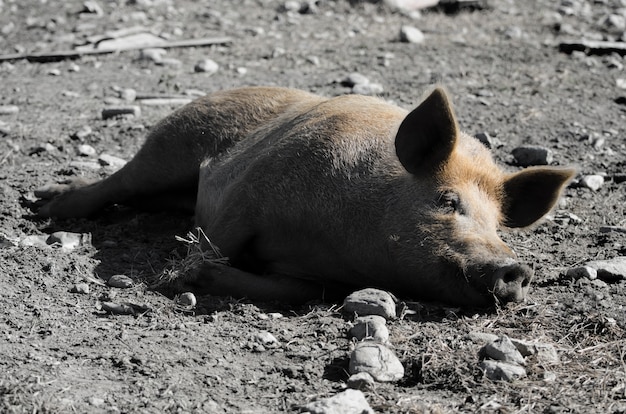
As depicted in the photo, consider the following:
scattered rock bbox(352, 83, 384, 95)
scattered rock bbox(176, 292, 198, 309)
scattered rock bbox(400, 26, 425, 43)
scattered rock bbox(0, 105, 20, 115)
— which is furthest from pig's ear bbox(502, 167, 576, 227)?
scattered rock bbox(400, 26, 425, 43)

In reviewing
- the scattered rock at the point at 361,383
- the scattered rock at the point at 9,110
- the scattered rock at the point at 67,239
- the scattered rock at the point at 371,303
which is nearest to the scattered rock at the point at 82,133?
the scattered rock at the point at 9,110

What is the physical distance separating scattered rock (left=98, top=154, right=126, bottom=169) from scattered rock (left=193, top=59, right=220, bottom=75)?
291cm

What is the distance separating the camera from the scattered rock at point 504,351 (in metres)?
4.46

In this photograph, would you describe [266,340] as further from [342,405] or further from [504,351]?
[504,351]

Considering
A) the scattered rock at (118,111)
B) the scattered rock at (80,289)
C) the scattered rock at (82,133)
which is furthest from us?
the scattered rock at (118,111)

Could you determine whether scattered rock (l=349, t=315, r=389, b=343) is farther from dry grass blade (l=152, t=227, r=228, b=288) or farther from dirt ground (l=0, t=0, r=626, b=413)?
dry grass blade (l=152, t=227, r=228, b=288)

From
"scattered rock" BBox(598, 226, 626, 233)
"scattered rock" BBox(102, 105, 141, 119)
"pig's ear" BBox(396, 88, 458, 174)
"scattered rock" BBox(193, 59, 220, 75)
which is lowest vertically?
"scattered rock" BBox(193, 59, 220, 75)

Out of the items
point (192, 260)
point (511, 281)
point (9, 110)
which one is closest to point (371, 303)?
point (511, 281)

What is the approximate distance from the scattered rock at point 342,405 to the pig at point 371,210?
1340 millimetres

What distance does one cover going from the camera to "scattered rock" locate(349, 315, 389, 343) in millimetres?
4699

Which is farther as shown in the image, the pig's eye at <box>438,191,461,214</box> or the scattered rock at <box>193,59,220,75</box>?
the scattered rock at <box>193,59,220,75</box>

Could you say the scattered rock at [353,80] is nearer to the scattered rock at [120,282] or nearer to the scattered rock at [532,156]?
the scattered rock at [532,156]

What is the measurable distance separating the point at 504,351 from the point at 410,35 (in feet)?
27.0

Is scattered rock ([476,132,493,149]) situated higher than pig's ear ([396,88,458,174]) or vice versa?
pig's ear ([396,88,458,174])
